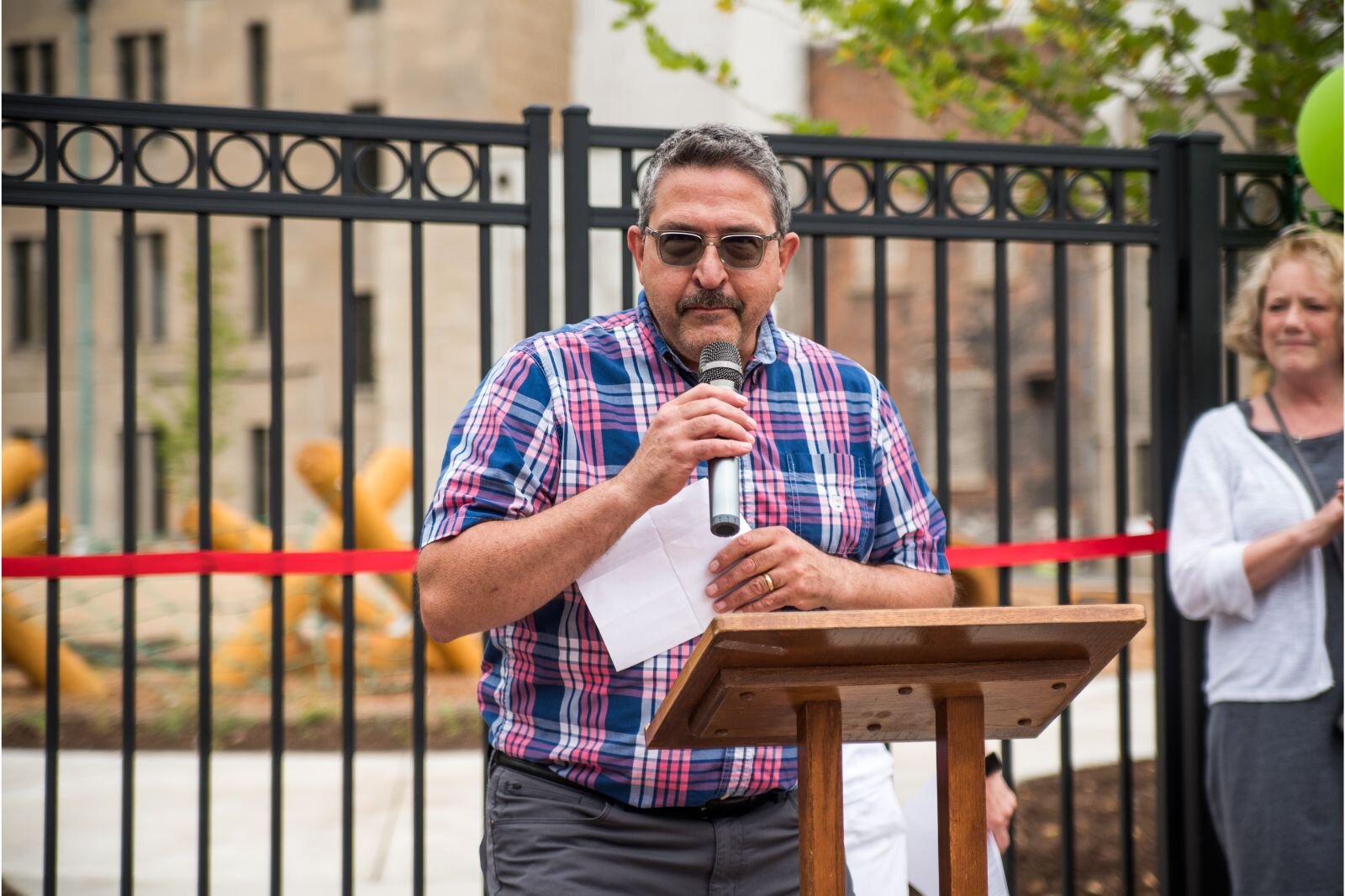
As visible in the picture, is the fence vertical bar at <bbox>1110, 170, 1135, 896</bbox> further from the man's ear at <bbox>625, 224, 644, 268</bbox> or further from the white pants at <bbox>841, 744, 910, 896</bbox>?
the man's ear at <bbox>625, 224, 644, 268</bbox>

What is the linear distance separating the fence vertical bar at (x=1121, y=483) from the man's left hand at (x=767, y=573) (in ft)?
7.14

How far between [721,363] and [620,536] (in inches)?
12.9

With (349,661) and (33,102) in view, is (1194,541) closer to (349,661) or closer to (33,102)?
(349,661)

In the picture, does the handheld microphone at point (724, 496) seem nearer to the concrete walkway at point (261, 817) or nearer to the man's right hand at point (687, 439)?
the man's right hand at point (687, 439)

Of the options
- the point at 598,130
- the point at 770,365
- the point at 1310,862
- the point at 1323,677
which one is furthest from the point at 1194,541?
the point at 598,130

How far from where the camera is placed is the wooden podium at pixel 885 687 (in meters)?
1.67

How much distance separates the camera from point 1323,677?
136 inches

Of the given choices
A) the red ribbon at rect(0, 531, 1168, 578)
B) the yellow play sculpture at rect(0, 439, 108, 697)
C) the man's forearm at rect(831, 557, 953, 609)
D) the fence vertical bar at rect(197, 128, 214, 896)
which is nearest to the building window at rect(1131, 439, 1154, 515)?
the yellow play sculpture at rect(0, 439, 108, 697)

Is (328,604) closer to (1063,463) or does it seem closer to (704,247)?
(1063,463)

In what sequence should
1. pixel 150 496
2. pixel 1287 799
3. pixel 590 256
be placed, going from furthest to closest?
pixel 150 496 → pixel 590 256 → pixel 1287 799

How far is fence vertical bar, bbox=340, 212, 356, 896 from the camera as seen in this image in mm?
3646

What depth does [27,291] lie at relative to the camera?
84.0 ft

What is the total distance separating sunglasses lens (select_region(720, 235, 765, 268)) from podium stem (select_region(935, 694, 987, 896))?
0.80m

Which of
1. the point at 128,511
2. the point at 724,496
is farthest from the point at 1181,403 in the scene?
the point at 128,511
